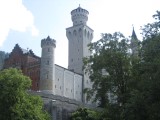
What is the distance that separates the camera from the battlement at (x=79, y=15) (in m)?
92.4

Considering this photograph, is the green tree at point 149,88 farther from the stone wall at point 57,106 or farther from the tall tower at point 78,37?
the tall tower at point 78,37

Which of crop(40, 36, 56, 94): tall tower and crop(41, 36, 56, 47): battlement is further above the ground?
crop(41, 36, 56, 47): battlement

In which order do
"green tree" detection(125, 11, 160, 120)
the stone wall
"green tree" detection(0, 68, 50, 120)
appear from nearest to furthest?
"green tree" detection(125, 11, 160, 120), "green tree" detection(0, 68, 50, 120), the stone wall

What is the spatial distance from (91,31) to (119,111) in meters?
63.3

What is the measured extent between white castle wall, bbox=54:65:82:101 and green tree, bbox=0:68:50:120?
3552 centimetres

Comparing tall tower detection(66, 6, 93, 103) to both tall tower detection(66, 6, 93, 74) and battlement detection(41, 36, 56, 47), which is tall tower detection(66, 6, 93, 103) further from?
battlement detection(41, 36, 56, 47)

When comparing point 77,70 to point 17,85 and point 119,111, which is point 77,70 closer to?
point 17,85

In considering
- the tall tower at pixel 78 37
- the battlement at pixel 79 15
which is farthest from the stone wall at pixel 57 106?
the battlement at pixel 79 15

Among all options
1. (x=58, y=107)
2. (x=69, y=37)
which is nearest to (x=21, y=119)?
(x=58, y=107)

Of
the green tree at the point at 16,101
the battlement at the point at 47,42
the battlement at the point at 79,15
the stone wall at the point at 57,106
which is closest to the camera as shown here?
the green tree at the point at 16,101

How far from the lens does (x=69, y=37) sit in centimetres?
9381

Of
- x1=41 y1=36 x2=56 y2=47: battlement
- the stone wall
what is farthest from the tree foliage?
x1=41 y1=36 x2=56 y2=47: battlement

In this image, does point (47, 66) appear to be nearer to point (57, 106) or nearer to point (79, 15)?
point (57, 106)

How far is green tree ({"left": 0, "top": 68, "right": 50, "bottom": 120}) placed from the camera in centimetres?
3578
